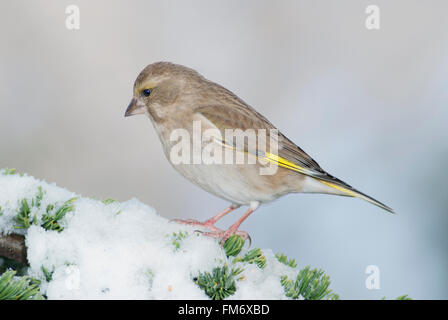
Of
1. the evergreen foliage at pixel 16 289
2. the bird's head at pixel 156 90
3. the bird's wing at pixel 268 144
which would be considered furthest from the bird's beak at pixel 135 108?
the evergreen foliage at pixel 16 289

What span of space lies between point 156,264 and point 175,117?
1.43 meters

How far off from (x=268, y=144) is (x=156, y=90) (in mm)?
786

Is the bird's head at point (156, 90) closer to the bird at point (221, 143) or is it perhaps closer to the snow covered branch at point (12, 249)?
the bird at point (221, 143)

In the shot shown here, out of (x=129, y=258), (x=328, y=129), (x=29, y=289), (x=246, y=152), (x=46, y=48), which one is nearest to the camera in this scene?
(x=29, y=289)

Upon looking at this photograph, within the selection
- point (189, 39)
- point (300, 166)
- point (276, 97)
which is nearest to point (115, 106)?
point (189, 39)

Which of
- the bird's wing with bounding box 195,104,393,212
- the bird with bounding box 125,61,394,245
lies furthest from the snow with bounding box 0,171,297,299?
the bird's wing with bounding box 195,104,393,212

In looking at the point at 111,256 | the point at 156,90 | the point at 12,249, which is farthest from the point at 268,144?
the point at 12,249

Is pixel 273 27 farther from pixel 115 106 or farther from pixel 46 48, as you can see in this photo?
pixel 46 48

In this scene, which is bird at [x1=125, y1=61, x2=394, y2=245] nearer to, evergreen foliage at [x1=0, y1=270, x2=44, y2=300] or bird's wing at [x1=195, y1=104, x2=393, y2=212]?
bird's wing at [x1=195, y1=104, x2=393, y2=212]

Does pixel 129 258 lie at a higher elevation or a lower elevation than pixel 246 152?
lower

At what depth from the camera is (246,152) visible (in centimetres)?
342

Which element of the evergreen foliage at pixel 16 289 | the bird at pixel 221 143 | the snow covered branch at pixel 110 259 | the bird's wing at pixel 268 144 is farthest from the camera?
the bird's wing at pixel 268 144

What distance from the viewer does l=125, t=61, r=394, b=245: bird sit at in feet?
10.7

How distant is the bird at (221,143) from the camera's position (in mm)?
3264
